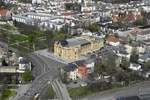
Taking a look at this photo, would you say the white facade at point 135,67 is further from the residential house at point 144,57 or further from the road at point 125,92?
the road at point 125,92

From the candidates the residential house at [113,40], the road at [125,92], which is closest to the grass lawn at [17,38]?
the residential house at [113,40]

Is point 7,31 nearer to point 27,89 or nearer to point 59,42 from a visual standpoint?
point 59,42

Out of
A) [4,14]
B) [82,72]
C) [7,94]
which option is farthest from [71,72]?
[4,14]

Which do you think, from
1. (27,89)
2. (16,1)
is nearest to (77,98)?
(27,89)

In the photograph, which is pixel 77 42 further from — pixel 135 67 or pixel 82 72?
pixel 135 67

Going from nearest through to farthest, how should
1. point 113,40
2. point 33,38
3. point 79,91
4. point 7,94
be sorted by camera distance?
→ 1. point 7,94
2. point 79,91
3. point 113,40
4. point 33,38
